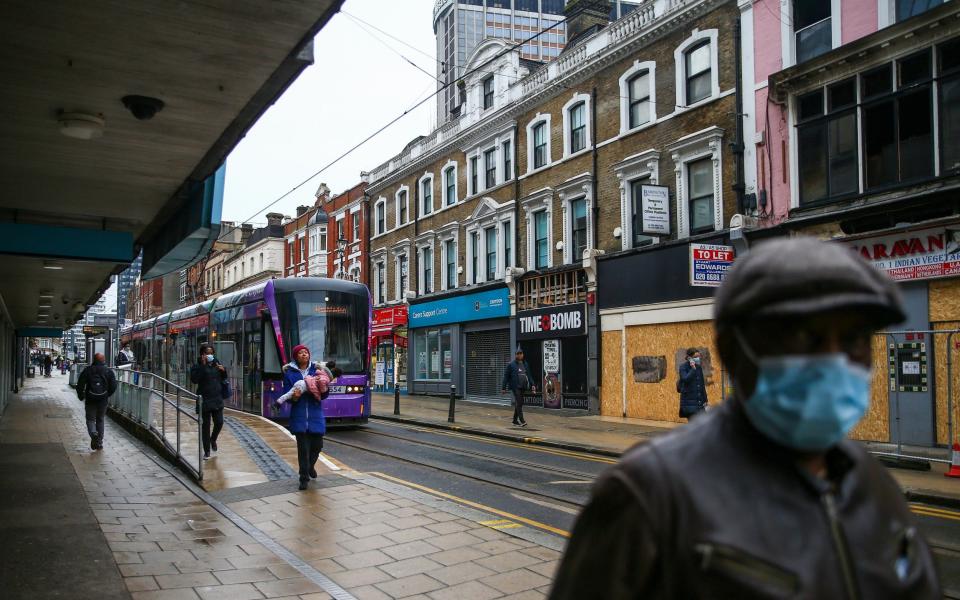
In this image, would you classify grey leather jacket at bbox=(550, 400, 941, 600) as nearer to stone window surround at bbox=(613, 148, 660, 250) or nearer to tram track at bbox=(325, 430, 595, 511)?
tram track at bbox=(325, 430, 595, 511)

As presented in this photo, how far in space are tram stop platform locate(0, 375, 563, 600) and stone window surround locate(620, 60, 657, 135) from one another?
46.4ft

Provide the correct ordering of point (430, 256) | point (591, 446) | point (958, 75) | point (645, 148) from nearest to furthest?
point (958, 75), point (591, 446), point (645, 148), point (430, 256)

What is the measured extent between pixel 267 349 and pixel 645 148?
11.4m

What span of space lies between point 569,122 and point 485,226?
20.1 ft

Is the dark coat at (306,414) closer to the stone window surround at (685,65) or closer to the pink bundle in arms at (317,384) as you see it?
the pink bundle in arms at (317,384)

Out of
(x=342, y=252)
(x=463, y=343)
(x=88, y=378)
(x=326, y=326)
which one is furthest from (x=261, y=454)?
(x=342, y=252)

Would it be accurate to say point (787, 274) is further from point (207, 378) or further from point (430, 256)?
point (430, 256)

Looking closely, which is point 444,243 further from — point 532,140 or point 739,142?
point 739,142

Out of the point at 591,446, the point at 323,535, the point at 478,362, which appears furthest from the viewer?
the point at 478,362

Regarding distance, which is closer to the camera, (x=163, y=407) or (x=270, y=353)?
(x=163, y=407)

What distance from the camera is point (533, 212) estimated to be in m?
26.6

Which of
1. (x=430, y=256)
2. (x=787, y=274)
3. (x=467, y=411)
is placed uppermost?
(x=430, y=256)

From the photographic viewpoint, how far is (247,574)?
602 centimetres

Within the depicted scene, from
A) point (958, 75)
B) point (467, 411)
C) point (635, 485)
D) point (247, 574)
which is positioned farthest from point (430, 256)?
point (635, 485)
